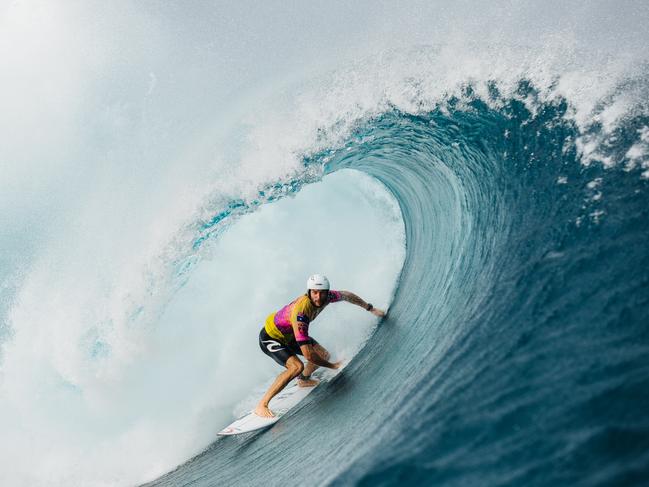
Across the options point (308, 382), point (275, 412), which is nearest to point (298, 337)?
point (308, 382)

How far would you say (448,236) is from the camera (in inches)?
274

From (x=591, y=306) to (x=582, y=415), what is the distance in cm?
97

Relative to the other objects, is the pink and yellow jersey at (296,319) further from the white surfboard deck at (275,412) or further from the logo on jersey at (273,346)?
the white surfboard deck at (275,412)

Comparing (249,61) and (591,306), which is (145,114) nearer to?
(249,61)

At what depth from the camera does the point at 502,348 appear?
12.1 feet

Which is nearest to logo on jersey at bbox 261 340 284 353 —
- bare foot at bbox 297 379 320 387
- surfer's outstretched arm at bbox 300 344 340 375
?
surfer's outstretched arm at bbox 300 344 340 375

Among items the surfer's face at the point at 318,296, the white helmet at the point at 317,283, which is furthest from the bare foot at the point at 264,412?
the white helmet at the point at 317,283

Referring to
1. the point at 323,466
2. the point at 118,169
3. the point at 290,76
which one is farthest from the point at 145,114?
the point at 323,466

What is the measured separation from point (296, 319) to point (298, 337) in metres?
0.20

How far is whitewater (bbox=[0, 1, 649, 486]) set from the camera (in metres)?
3.35

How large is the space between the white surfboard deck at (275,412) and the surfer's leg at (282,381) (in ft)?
0.27

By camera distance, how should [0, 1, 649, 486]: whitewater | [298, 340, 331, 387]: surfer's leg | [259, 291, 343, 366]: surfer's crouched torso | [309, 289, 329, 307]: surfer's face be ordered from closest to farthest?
[0, 1, 649, 486]: whitewater
[309, 289, 329, 307]: surfer's face
[259, 291, 343, 366]: surfer's crouched torso
[298, 340, 331, 387]: surfer's leg

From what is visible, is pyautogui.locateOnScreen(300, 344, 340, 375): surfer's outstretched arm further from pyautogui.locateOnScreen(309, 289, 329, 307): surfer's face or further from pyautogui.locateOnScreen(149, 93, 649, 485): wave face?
pyautogui.locateOnScreen(309, 289, 329, 307): surfer's face

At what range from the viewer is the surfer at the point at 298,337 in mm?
5984
